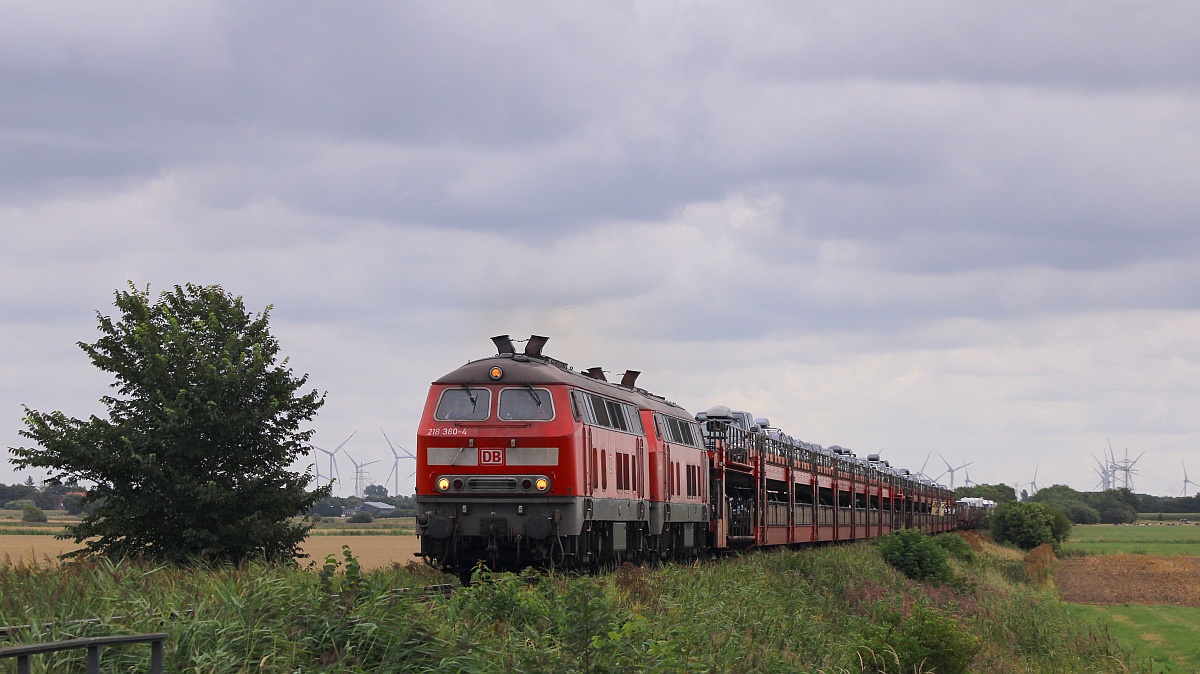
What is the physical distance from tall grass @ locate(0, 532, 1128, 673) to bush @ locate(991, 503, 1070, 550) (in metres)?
94.4

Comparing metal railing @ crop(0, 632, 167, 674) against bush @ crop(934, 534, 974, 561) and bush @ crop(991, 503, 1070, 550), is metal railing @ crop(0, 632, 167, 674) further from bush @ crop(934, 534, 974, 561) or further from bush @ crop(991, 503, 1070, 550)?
bush @ crop(991, 503, 1070, 550)

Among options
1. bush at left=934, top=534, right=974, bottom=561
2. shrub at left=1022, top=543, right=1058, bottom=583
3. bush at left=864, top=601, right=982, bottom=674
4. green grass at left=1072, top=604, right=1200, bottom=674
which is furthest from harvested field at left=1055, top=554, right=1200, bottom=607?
bush at left=864, top=601, right=982, bottom=674

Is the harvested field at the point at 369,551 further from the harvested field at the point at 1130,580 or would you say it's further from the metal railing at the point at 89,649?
the harvested field at the point at 1130,580

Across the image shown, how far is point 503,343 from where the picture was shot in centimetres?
2520

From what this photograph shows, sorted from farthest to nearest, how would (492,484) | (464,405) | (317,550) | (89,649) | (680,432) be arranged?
1. (317,550)
2. (680,432)
3. (464,405)
4. (492,484)
5. (89,649)

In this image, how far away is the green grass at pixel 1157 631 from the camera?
131ft

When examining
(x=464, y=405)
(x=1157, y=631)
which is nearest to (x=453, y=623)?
(x=464, y=405)

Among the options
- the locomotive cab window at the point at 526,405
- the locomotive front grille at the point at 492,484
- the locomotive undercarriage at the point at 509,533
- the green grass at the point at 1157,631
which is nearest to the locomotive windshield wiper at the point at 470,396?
the locomotive cab window at the point at 526,405

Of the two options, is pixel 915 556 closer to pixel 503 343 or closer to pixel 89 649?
pixel 503 343

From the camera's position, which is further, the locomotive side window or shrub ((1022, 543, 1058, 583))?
shrub ((1022, 543, 1058, 583))

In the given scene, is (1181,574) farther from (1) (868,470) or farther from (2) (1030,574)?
(1) (868,470)

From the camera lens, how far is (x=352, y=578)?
14.4m

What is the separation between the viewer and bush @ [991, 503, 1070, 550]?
115m

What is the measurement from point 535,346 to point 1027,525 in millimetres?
98743
